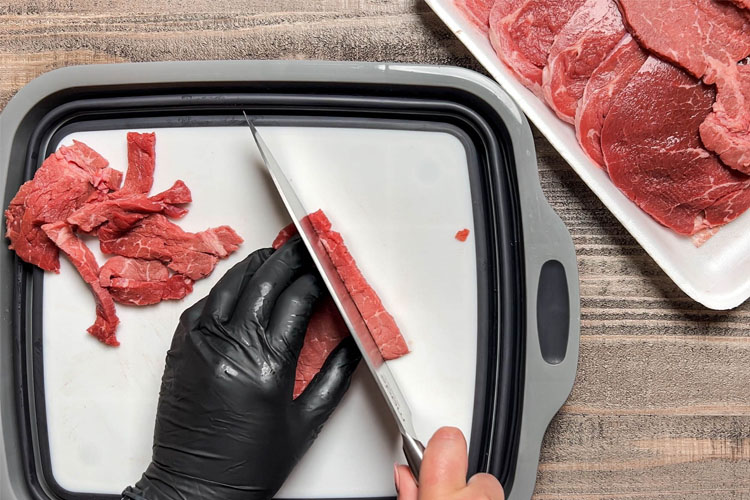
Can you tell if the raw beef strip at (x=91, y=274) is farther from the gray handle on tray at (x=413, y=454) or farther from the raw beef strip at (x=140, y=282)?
the gray handle on tray at (x=413, y=454)

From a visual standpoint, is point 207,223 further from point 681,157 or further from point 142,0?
point 681,157

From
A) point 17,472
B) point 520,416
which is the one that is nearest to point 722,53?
A: point 520,416

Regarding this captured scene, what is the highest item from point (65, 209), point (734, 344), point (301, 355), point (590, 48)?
point (65, 209)

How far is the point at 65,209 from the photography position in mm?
1254

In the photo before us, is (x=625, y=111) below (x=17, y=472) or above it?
above

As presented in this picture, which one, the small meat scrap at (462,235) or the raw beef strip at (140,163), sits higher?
the raw beef strip at (140,163)

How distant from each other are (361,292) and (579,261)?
57 centimetres

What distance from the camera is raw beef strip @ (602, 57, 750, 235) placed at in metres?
1.26

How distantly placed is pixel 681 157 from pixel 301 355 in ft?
3.41

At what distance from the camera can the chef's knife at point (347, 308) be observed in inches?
44.9

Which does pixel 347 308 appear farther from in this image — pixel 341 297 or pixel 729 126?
pixel 729 126

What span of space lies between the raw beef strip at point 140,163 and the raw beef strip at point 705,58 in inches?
46.7

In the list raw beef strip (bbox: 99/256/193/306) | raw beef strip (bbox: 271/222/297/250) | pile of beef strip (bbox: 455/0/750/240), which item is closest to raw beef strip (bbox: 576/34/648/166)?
pile of beef strip (bbox: 455/0/750/240)

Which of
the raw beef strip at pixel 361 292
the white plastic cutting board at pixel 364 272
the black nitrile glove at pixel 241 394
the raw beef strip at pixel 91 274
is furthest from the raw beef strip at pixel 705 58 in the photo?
the raw beef strip at pixel 91 274
